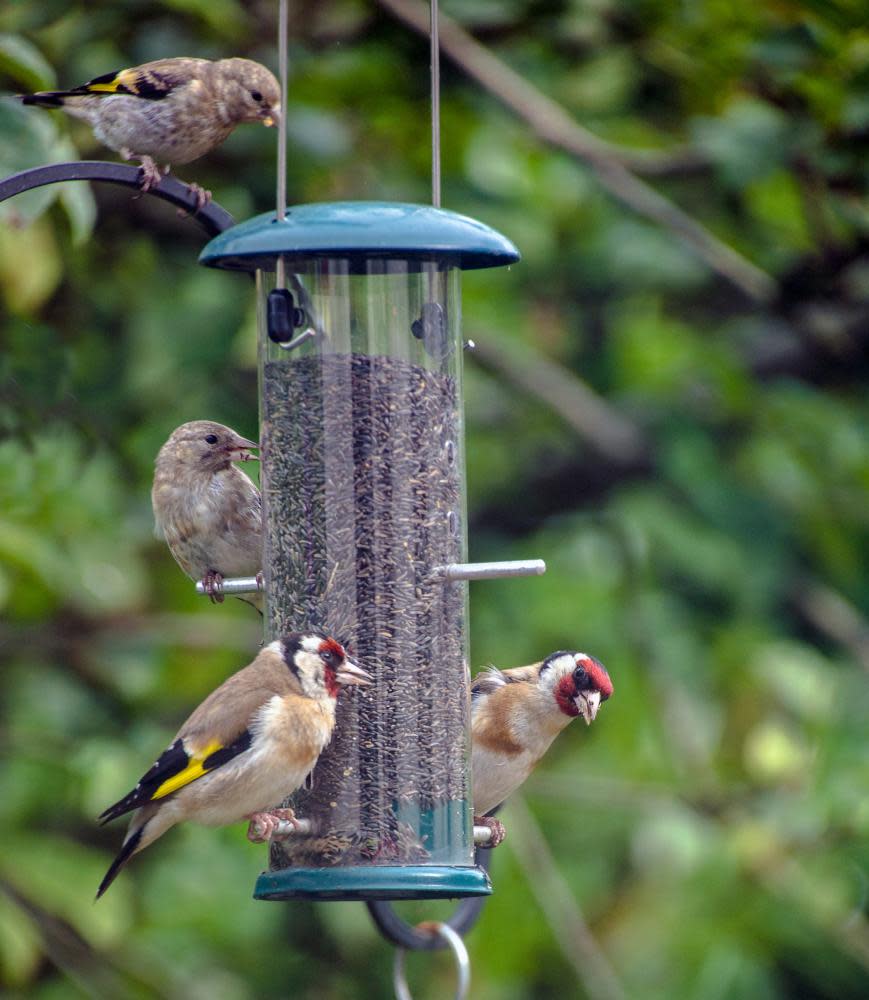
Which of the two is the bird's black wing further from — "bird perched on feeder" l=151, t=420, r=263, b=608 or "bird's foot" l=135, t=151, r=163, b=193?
"bird's foot" l=135, t=151, r=163, b=193

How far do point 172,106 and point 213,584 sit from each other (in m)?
1.49

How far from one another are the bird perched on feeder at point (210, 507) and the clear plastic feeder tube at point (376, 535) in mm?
277

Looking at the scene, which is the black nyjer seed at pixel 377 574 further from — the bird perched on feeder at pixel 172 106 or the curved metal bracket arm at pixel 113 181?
the bird perched on feeder at pixel 172 106

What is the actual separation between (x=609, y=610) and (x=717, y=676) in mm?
1009

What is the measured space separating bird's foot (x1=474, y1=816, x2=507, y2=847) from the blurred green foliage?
204 centimetres


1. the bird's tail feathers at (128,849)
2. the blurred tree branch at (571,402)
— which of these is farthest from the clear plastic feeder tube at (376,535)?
the blurred tree branch at (571,402)

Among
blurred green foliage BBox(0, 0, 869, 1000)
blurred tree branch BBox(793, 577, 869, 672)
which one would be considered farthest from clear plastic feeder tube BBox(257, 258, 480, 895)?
blurred tree branch BBox(793, 577, 869, 672)

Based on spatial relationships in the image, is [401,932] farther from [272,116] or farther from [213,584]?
[272,116]

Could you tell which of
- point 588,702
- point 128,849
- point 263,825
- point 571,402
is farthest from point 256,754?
point 571,402

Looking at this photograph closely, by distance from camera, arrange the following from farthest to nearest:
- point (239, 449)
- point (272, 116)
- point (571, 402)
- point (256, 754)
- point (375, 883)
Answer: point (571, 402)
point (239, 449)
point (272, 116)
point (256, 754)
point (375, 883)

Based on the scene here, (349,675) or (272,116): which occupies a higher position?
(272,116)

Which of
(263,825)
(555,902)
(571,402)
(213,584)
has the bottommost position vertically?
(555,902)

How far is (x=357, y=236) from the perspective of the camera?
216 inches

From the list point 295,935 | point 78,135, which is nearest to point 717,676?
point 295,935
